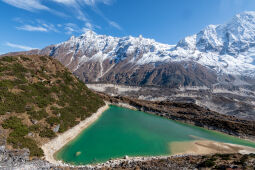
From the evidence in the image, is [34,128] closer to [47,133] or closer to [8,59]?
[47,133]

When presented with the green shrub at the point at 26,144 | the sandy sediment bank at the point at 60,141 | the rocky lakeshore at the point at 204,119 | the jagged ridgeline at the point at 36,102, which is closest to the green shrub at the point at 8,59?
the jagged ridgeline at the point at 36,102

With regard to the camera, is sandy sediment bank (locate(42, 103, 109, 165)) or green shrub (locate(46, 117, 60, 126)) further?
green shrub (locate(46, 117, 60, 126))

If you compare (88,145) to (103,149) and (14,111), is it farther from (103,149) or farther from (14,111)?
(14,111)

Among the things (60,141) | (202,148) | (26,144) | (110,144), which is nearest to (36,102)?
(60,141)

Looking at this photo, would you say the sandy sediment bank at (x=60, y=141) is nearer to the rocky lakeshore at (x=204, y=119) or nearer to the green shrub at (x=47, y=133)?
the green shrub at (x=47, y=133)

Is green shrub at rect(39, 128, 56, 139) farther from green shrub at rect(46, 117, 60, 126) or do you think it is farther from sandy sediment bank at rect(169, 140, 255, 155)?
sandy sediment bank at rect(169, 140, 255, 155)

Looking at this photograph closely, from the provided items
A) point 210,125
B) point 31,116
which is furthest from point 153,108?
point 31,116

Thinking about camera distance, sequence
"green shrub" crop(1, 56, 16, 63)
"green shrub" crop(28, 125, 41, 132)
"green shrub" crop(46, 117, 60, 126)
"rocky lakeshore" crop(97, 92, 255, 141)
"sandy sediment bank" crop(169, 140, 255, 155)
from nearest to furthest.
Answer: "green shrub" crop(28, 125, 41, 132) → "green shrub" crop(46, 117, 60, 126) → "sandy sediment bank" crop(169, 140, 255, 155) → "green shrub" crop(1, 56, 16, 63) → "rocky lakeshore" crop(97, 92, 255, 141)

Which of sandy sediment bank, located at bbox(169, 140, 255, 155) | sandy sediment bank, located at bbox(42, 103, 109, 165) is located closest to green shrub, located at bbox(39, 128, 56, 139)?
sandy sediment bank, located at bbox(42, 103, 109, 165)
